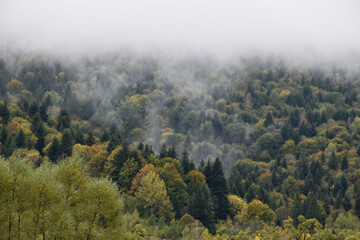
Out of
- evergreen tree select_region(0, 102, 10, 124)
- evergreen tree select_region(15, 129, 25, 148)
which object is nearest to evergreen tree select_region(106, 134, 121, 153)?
evergreen tree select_region(15, 129, 25, 148)

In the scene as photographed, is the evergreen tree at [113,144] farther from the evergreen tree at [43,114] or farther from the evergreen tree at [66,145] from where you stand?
the evergreen tree at [43,114]

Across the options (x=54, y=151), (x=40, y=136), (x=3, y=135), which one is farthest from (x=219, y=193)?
(x=3, y=135)

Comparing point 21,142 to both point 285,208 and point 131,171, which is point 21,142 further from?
point 285,208

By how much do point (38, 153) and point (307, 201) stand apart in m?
80.8

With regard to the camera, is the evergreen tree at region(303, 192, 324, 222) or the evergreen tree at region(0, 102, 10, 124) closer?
the evergreen tree at region(303, 192, 324, 222)

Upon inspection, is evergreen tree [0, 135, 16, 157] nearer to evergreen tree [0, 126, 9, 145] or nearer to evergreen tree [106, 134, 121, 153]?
evergreen tree [0, 126, 9, 145]

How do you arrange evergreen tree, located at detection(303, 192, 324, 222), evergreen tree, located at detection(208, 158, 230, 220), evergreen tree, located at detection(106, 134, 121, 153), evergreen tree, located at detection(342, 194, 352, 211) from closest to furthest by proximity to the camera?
evergreen tree, located at detection(208, 158, 230, 220)
evergreen tree, located at detection(106, 134, 121, 153)
evergreen tree, located at detection(303, 192, 324, 222)
evergreen tree, located at detection(342, 194, 352, 211)

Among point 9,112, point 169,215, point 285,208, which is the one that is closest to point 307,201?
point 285,208

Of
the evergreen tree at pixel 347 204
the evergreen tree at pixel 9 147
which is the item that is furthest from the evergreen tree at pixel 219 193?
the evergreen tree at pixel 347 204

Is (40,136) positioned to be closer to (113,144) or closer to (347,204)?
(113,144)

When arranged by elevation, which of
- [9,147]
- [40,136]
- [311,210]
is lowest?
[311,210]

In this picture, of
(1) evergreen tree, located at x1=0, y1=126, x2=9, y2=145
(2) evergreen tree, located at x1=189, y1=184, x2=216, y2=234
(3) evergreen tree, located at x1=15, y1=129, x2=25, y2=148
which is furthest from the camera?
(3) evergreen tree, located at x1=15, y1=129, x2=25, y2=148

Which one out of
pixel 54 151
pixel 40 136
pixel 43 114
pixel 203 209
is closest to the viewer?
pixel 203 209

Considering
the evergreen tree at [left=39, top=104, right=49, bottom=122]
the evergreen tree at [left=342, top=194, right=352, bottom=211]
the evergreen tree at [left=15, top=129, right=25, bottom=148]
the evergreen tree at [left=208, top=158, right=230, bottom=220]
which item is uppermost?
the evergreen tree at [left=15, top=129, right=25, bottom=148]
